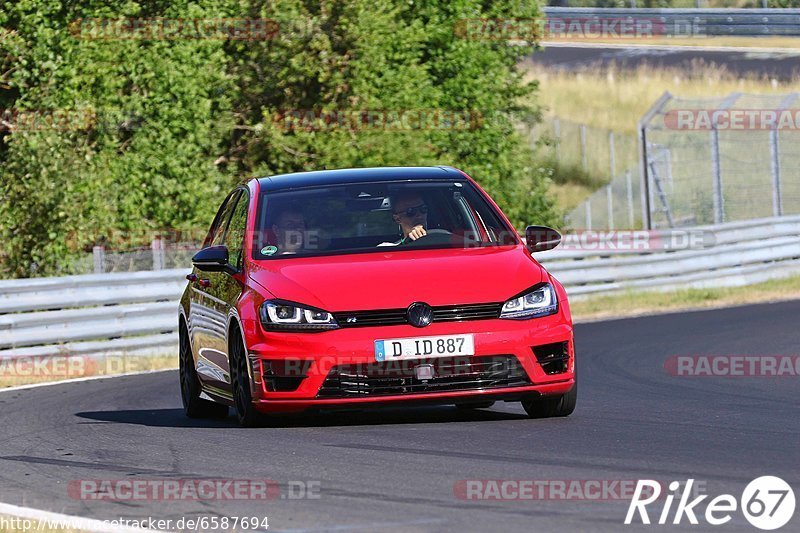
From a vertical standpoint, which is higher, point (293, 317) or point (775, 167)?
point (293, 317)

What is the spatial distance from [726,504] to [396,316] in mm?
2998

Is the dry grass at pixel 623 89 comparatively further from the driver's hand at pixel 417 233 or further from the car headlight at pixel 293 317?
the car headlight at pixel 293 317

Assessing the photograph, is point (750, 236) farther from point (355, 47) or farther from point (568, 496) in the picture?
point (568, 496)

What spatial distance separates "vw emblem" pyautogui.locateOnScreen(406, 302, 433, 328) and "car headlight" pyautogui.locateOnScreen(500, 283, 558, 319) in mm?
420

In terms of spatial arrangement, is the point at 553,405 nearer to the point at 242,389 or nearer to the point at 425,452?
the point at 425,452

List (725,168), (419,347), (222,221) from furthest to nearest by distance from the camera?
1. (725,168)
2. (222,221)
3. (419,347)

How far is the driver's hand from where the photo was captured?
10117 mm

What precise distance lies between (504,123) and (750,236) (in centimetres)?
947

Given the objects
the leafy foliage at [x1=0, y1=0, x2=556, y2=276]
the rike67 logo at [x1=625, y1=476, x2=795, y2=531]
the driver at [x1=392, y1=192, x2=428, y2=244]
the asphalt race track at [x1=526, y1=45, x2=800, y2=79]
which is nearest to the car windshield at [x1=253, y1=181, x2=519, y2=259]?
the driver at [x1=392, y1=192, x2=428, y2=244]

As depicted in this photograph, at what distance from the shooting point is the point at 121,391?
46.6 feet

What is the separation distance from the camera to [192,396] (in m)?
11.5

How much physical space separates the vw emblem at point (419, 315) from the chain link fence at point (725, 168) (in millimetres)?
16716

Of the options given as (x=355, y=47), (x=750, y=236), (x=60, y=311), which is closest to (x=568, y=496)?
(x=60, y=311)

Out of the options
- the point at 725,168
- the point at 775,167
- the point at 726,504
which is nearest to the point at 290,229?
the point at 726,504
